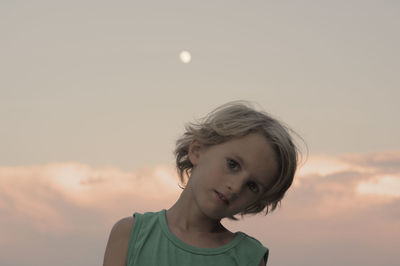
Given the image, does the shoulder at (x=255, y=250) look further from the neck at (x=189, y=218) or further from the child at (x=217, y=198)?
the neck at (x=189, y=218)

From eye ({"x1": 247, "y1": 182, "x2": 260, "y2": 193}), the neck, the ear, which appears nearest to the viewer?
eye ({"x1": 247, "y1": 182, "x2": 260, "y2": 193})

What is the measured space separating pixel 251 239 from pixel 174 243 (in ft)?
2.39

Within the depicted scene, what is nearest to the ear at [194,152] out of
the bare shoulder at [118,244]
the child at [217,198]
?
the child at [217,198]

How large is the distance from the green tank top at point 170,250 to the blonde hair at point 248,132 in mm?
365

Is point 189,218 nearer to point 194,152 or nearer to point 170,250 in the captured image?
point 170,250

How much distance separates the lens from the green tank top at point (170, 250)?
512 centimetres

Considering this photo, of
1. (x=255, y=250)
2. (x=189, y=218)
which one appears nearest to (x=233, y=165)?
(x=189, y=218)

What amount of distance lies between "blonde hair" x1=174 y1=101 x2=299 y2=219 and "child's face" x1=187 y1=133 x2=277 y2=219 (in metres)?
0.07

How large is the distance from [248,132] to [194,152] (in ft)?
1.70

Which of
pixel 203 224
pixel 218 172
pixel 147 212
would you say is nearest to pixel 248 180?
pixel 218 172

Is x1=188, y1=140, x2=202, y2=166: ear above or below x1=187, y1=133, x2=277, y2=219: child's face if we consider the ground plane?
above

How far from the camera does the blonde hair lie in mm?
5195

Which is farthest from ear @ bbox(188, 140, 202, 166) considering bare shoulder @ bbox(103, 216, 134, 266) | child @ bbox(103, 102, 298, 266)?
bare shoulder @ bbox(103, 216, 134, 266)

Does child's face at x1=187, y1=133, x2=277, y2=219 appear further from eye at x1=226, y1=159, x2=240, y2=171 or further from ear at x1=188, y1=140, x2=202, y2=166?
ear at x1=188, y1=140, x2=202, y2=166
